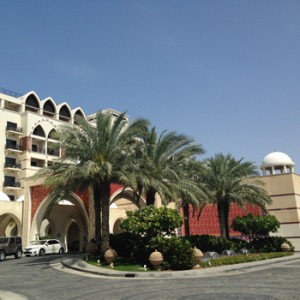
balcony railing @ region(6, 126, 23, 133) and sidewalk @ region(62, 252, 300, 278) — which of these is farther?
balcony railing @ region(6, 126, 23, 133)

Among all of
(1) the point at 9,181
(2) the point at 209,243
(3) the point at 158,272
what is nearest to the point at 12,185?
(1) the point at 9,181

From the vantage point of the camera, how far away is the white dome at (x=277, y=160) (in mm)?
46250

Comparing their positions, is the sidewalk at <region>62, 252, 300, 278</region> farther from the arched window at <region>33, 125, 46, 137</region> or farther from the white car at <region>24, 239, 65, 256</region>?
the arched window at <region>33, 125, 46, 137</region>

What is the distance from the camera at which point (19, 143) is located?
197 feet

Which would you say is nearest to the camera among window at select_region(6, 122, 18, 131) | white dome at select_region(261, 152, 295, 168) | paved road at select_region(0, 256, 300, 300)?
paved road at select_region(0, 256, 300, 300)

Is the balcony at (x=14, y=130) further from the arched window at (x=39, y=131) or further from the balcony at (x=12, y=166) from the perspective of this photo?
the balcony at (x=12, y=166)

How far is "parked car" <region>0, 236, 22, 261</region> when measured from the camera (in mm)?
27592

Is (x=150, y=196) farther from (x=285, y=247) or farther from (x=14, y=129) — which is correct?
(x=14, y=129)

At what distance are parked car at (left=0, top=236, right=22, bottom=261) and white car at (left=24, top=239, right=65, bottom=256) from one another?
3.99 feet

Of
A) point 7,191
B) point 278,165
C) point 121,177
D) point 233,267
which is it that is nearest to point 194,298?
point 233,267

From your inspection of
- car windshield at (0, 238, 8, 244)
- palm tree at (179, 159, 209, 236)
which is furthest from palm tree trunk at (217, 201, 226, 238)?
car windshield at (0, 238, 8, 244)

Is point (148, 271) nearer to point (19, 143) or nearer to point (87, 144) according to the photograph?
point (87, 144)

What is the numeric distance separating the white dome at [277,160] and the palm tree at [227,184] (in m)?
15.7

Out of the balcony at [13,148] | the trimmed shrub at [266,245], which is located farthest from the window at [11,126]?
the trimmed shrub at [266,245]
